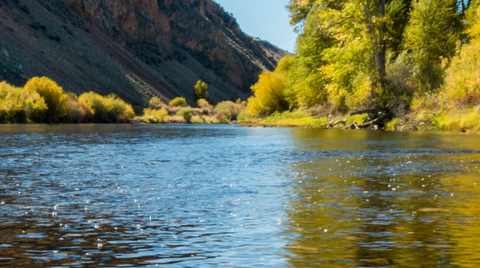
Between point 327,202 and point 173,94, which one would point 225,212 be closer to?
point 327,202

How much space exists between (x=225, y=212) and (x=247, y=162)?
901cm

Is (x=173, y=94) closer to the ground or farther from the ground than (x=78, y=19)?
closer to the ground

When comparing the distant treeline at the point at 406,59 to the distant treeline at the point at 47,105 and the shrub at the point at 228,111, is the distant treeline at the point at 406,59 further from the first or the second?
the shrub at the point at 228,111

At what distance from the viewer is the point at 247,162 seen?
18.1m

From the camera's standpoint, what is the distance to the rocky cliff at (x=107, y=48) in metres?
101

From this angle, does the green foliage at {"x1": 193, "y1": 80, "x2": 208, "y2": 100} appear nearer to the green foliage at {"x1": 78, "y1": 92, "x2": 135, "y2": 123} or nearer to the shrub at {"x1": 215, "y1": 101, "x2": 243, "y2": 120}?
the shrub at {"x1": 215, "y1": 101, "x2": 243, "y2": 120}

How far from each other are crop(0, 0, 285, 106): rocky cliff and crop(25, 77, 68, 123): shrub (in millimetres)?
21366

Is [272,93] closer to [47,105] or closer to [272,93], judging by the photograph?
[272,93]

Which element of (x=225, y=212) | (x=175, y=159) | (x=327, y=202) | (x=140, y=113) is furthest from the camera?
(x=140, y=113)

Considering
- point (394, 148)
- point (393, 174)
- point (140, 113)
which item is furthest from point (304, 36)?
point (140, 113)

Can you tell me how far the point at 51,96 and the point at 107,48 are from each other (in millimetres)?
71187

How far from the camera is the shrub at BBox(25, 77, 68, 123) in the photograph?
219 ft

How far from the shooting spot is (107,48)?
13538 centimetres

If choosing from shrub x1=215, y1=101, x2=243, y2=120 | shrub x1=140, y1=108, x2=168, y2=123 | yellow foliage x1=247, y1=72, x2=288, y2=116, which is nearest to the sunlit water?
yellow foliage x1=247, y1=72, x2=288, y2=116
